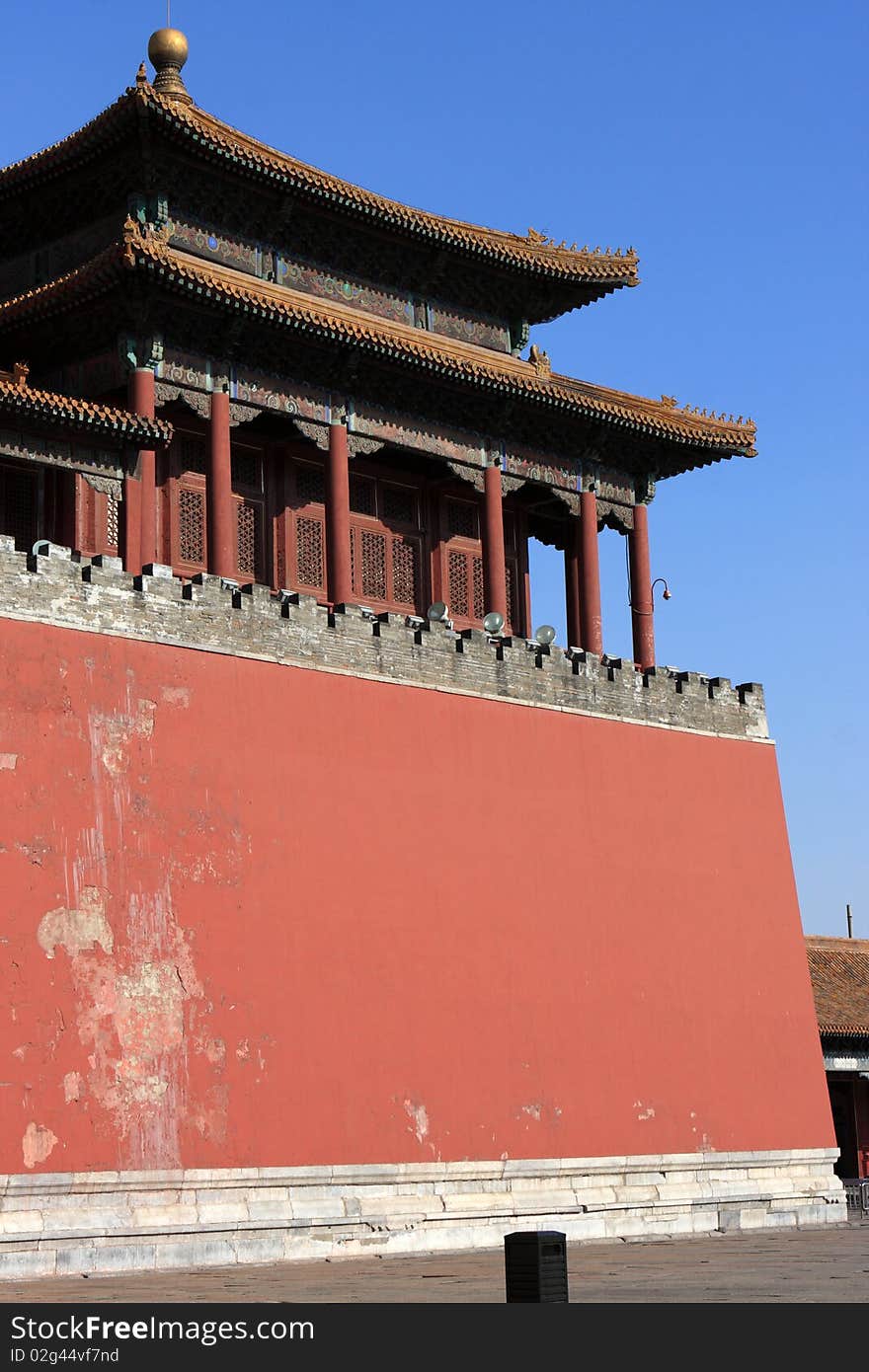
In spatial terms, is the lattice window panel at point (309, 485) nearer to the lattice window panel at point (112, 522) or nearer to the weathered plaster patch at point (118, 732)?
the lattice window panel at point (112, 522)

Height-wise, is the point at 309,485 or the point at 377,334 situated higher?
the point at 377,334

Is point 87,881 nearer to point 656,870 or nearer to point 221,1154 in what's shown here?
point 221,1154

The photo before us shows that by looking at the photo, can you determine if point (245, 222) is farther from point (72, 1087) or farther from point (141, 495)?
point (72, 1087)

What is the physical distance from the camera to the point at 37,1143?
14.5m

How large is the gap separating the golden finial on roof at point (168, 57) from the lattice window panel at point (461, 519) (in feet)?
17.3

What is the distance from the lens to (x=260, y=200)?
20344 millimetres

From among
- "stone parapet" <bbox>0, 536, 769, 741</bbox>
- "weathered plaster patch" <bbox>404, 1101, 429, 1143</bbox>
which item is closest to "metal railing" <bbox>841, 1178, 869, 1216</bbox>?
"stone parapet" <bbox>0, 536, 769, 741</bbox>

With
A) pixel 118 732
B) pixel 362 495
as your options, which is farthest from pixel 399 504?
pixel 118 732

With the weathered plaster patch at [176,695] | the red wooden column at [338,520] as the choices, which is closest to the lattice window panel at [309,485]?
the red wooden column at [338,520]

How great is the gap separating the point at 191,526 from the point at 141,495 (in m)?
1.68

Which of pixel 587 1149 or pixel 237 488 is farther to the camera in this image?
pixel 237 488

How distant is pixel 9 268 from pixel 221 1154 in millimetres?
9764

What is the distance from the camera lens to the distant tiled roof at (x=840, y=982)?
2681 cm

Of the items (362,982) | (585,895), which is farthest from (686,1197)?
(362,982)
